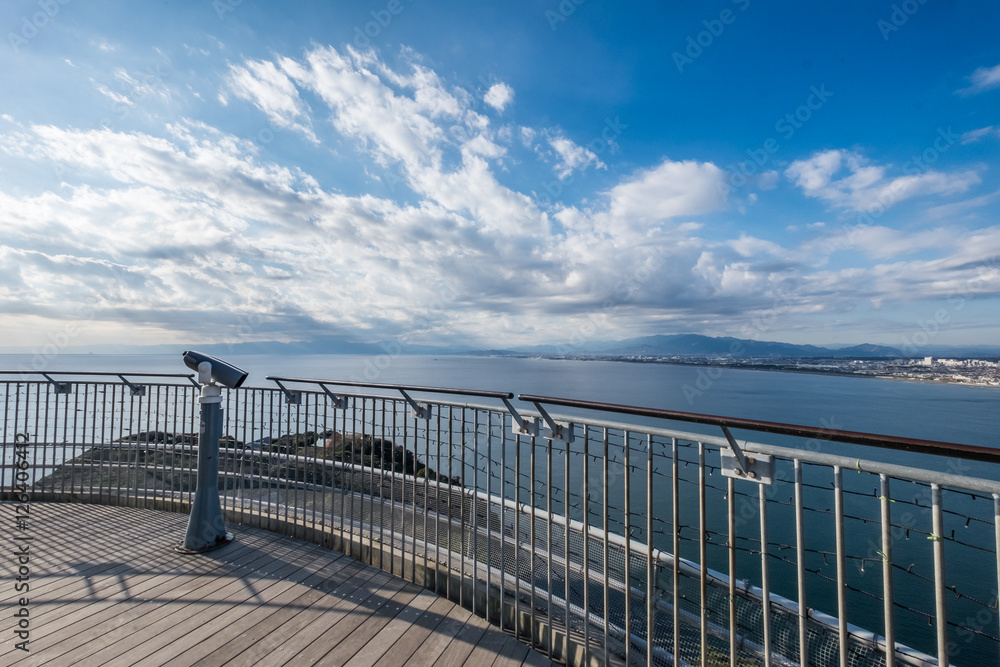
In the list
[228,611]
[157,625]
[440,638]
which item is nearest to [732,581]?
[440,638]

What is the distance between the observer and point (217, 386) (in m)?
3.53

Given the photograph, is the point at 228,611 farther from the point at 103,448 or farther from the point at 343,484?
the point at 103,448

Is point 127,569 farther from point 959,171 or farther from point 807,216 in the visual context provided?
point 807,216

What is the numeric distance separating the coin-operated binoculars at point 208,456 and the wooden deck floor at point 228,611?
0.13 meters

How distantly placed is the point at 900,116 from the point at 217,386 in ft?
64.0

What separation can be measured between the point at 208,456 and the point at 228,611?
1.36m

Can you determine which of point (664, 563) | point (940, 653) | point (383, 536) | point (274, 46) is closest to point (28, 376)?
point (383, 536)

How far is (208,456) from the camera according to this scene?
352cm

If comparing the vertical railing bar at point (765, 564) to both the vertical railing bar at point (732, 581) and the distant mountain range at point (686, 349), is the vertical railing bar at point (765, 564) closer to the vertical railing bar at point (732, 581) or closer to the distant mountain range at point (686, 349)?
the vertical railing bar at point (732, 581)

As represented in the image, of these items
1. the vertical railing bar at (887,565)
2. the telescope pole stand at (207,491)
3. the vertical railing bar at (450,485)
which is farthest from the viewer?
the telescope pole stand at (207,491)

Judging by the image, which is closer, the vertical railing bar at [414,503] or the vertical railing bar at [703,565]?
the vertical railing bar at [703,565]

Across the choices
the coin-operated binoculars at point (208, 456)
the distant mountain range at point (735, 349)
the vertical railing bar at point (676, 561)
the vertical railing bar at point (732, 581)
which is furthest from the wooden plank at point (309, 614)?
the distant mountain range at point (735, 349)

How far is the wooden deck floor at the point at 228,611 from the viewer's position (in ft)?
7.41

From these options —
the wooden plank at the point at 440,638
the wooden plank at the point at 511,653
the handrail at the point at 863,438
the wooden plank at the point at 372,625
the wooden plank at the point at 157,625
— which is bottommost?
the wooden plank at the point at 511,653
